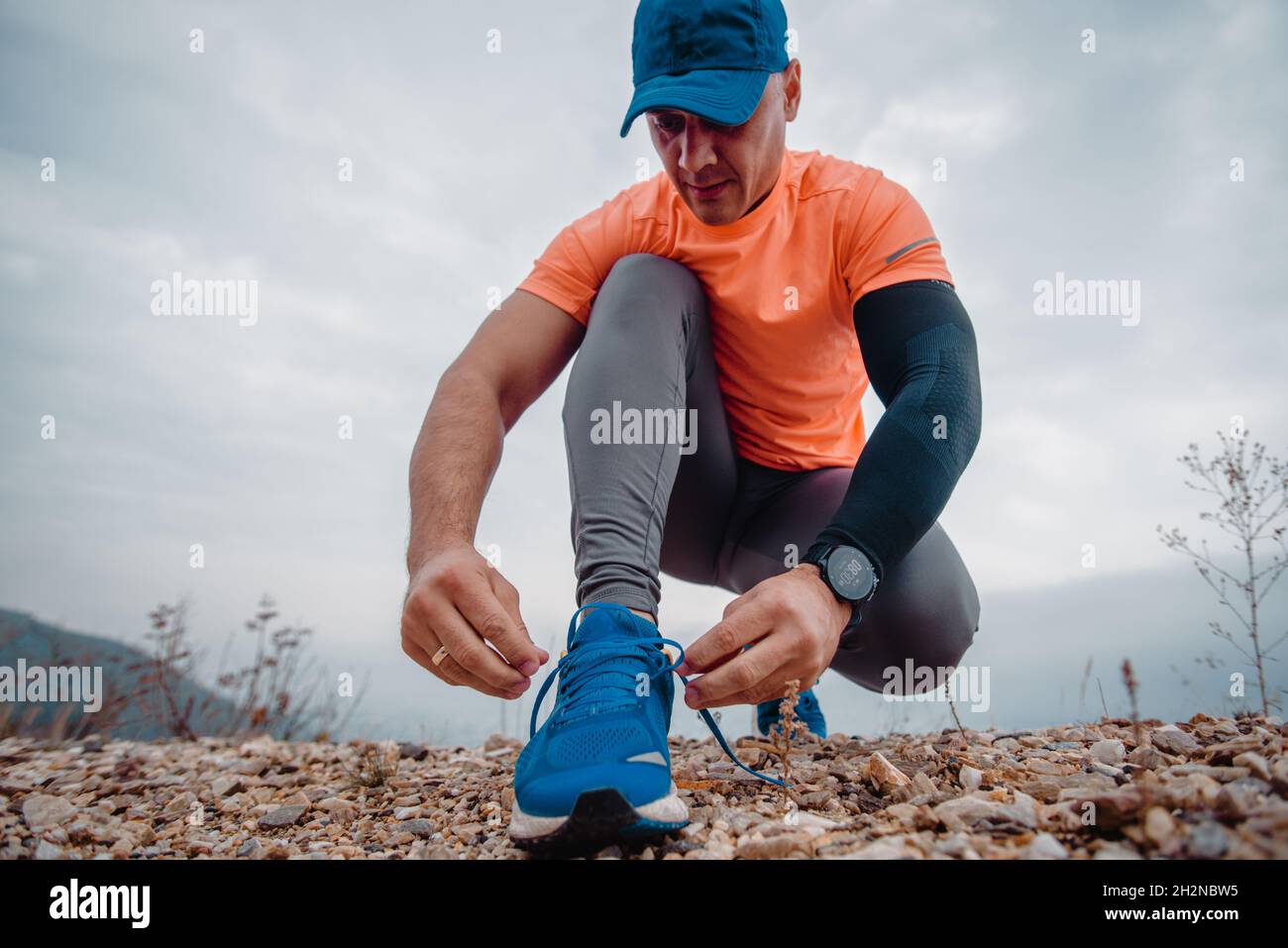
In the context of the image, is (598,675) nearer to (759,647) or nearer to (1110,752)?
(759,647)

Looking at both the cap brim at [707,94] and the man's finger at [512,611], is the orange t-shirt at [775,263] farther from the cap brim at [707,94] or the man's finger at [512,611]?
the man's finger at [512,611]

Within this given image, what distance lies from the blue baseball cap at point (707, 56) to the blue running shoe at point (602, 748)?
1452 mm

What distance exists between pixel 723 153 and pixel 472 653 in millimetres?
1621

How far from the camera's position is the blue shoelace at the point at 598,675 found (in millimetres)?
1543

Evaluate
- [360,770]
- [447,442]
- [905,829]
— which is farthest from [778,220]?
[360,770]

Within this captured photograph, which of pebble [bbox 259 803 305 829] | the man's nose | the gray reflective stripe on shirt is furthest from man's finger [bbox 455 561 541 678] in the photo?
the gray reflective stripe on shirt


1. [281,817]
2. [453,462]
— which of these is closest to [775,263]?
[453,462]

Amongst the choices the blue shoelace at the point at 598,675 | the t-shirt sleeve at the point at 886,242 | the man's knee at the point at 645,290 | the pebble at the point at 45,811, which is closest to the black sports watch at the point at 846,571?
the blue shoelace at the point at 598,675

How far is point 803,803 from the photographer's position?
1.75 meters

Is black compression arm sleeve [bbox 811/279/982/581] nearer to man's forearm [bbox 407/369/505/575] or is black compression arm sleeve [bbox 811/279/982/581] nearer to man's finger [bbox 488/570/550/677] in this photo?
man's finger [bbox 488/570/550/677]

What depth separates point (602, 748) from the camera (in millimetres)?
1442

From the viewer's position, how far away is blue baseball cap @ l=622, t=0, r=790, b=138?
7.16 ft
